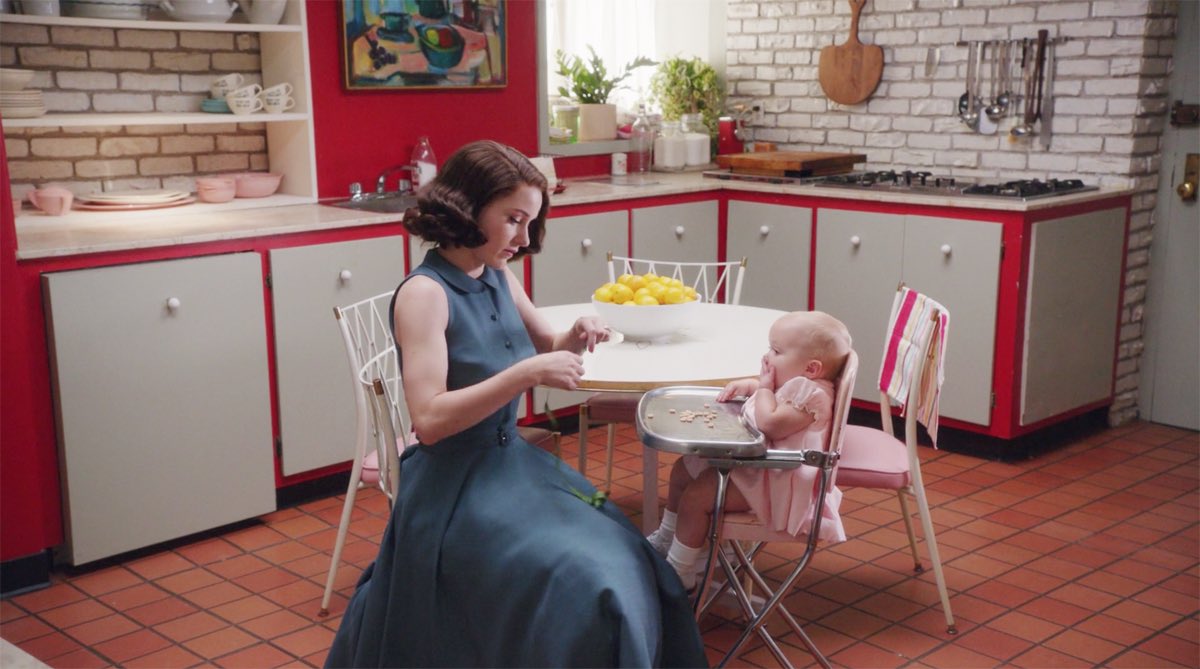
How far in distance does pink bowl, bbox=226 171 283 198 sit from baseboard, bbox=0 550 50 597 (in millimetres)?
1481

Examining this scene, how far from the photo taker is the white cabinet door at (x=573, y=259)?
439 cm

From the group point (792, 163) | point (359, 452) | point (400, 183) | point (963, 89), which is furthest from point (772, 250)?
→ point (359, 452)

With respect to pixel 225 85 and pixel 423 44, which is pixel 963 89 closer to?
pixel 423 44

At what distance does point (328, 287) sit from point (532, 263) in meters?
0.85

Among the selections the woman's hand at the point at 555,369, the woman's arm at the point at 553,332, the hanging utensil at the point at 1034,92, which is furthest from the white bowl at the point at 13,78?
the hanging utensil at the point at 1034,92

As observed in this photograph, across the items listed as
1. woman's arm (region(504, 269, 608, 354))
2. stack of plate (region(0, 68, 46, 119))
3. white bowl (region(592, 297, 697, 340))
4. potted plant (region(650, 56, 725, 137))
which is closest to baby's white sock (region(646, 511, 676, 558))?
woman's arm (region(504, 269, 608, 354))

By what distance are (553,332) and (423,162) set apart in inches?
82.7

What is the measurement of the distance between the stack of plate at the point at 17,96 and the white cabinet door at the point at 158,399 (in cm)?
64

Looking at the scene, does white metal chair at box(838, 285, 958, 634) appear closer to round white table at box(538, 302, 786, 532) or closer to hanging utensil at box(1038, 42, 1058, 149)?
round white table at box(538, 302, 786, 532)

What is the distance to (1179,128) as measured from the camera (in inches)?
175

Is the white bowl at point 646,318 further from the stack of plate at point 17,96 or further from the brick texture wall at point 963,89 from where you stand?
the brick texture wall at point 963,89

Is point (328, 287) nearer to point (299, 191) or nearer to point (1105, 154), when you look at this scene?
point (299, 191)

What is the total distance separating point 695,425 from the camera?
2279 mm

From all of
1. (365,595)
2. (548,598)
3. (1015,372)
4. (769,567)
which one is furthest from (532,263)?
(548,598)
